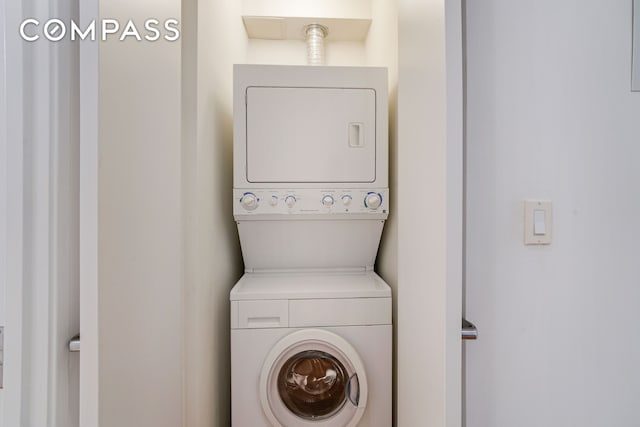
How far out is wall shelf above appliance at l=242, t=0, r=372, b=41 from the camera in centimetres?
208

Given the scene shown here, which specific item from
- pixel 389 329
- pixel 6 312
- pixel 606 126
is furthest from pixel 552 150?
pixel 6 312

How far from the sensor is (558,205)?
0.91 metres

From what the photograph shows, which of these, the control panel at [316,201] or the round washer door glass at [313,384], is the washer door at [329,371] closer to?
the round washer door glass at [313,384]

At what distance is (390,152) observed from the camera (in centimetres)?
173

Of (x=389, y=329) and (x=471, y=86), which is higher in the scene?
(x=471, y=86)

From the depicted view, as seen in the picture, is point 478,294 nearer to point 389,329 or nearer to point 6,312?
point 389,329

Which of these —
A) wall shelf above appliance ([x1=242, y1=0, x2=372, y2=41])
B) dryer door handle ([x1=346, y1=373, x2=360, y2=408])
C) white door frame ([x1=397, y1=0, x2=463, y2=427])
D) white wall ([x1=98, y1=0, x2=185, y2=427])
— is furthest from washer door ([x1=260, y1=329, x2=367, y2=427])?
wall shelf above appliance ([x1=242, y1=0, x2=372, y2=41])

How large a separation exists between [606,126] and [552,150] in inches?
7.4

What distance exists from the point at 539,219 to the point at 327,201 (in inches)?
38.2

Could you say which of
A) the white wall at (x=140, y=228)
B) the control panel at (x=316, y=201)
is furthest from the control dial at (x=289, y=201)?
the white wall at (x=140, y=228)

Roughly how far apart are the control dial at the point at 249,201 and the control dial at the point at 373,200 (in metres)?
0.61

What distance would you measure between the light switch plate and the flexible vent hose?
6.01 ft

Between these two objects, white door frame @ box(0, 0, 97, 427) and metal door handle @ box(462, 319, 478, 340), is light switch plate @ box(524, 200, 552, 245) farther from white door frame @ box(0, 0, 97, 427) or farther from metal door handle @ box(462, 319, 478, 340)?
white door frame @ box(0, 0, 97, 427)

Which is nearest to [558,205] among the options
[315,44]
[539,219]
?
[539,219]
